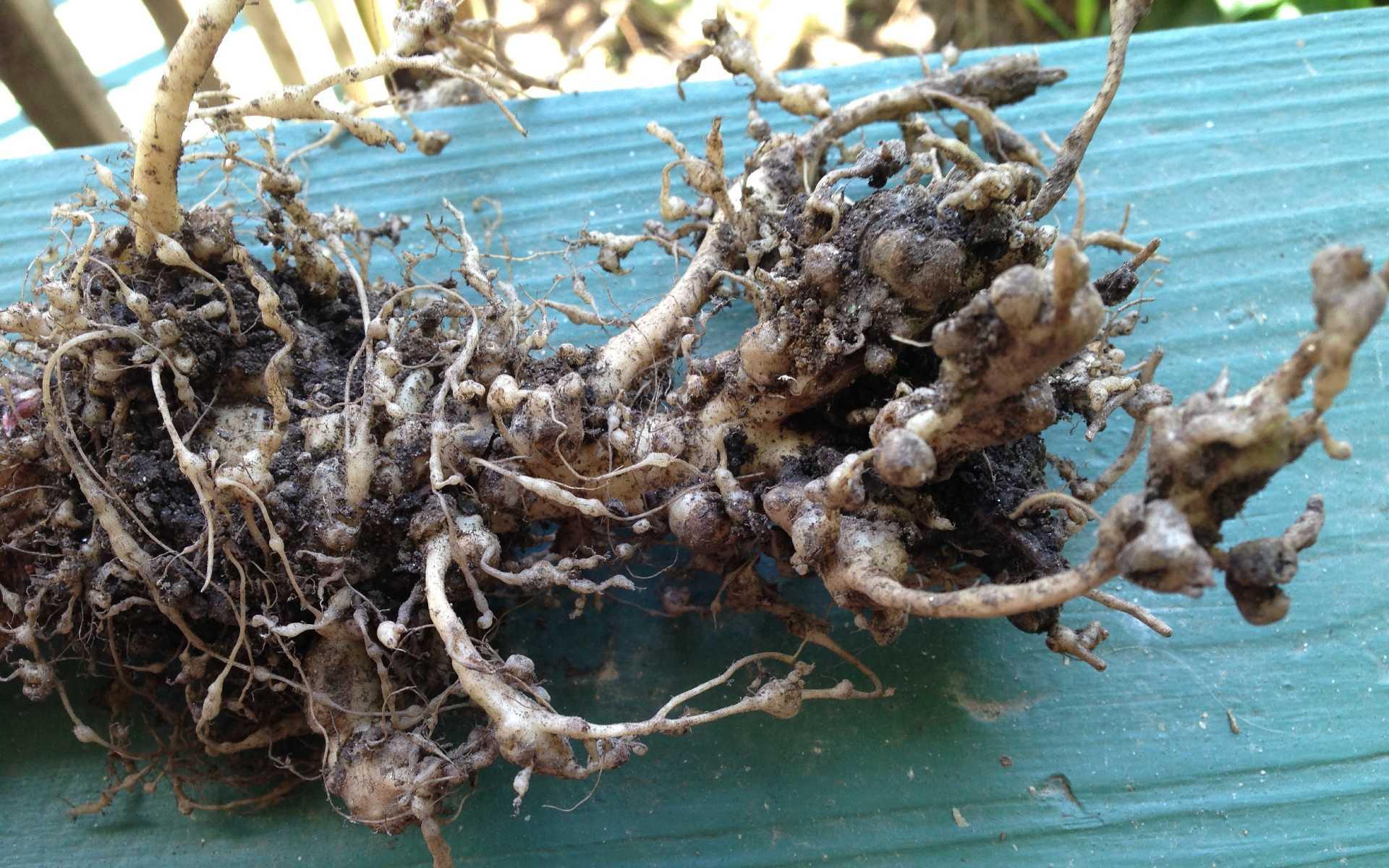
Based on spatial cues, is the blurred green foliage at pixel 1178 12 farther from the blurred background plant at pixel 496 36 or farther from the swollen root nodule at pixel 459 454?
the swollen root nodule at pixel 459 454

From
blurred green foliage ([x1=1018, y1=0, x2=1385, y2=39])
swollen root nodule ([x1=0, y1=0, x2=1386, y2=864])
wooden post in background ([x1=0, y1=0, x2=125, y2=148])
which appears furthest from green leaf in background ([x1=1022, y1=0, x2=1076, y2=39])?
wooden post in background ([x1=0, y1=0, x2=125, y2=148])

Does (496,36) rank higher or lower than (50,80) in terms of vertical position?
lower

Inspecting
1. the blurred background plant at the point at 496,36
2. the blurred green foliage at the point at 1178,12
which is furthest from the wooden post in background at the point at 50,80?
the blurred green foliage at the point at 1178,12

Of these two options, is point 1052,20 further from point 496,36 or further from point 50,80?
point 50,80

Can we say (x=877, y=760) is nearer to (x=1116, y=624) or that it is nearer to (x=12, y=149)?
(x=1116, y=624)

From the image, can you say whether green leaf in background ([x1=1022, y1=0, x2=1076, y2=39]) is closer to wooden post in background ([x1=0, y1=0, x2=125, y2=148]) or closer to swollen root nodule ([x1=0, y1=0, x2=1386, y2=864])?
swollen root nodule ([x1=0, y1=0, x2=1386, y2=864])

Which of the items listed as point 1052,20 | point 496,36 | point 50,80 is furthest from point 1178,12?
point 50,80
